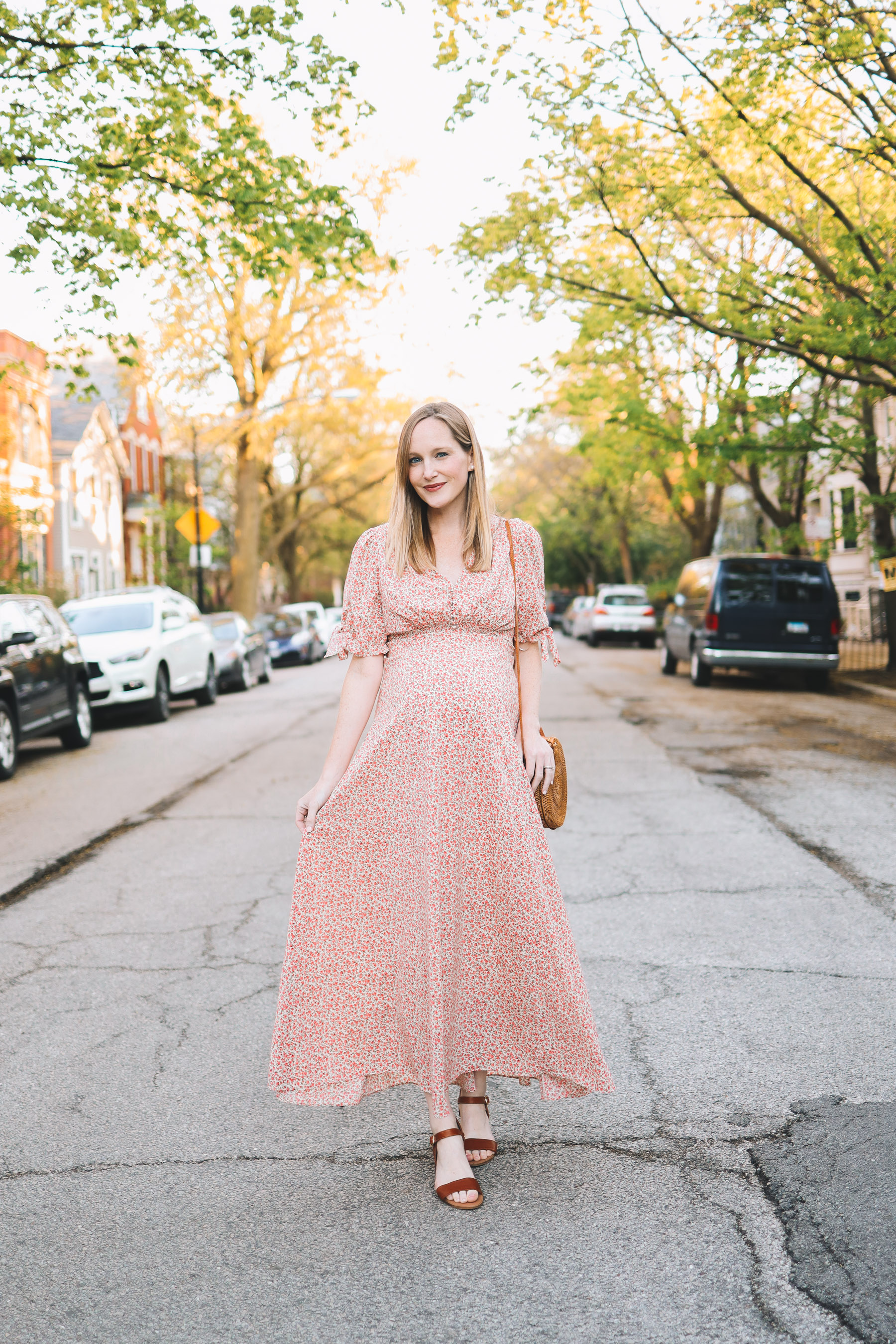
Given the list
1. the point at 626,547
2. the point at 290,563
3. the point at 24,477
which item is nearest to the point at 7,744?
the point at 24,477

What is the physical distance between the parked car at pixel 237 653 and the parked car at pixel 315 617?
7.90 m

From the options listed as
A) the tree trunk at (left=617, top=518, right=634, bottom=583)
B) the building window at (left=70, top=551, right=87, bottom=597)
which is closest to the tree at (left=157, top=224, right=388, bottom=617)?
the building window at (left=70, top=551, right=87, bottom=597)

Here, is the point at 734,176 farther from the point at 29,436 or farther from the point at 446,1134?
the point at 29,436

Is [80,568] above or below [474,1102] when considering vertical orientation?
above

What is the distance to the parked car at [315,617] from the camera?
34344 millimetres

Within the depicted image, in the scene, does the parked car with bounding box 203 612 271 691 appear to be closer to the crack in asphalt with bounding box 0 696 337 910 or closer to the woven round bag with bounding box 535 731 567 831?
the crack in asphalt with bounding box 0 696 337 910

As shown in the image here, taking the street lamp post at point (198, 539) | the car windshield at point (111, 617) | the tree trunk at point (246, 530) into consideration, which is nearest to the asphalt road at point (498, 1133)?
the car windshield at point (111, 617)

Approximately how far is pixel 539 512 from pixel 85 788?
160 ft

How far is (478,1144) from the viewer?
338cm

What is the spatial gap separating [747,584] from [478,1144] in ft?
52.4

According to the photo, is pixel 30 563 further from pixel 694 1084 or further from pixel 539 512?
pixel 539 512

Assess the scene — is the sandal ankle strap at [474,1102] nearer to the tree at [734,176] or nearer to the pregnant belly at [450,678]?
the pregnant belly at [450,678]

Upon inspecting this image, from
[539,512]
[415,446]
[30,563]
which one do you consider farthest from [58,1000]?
[539,512]

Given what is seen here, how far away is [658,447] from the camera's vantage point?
2044cm
